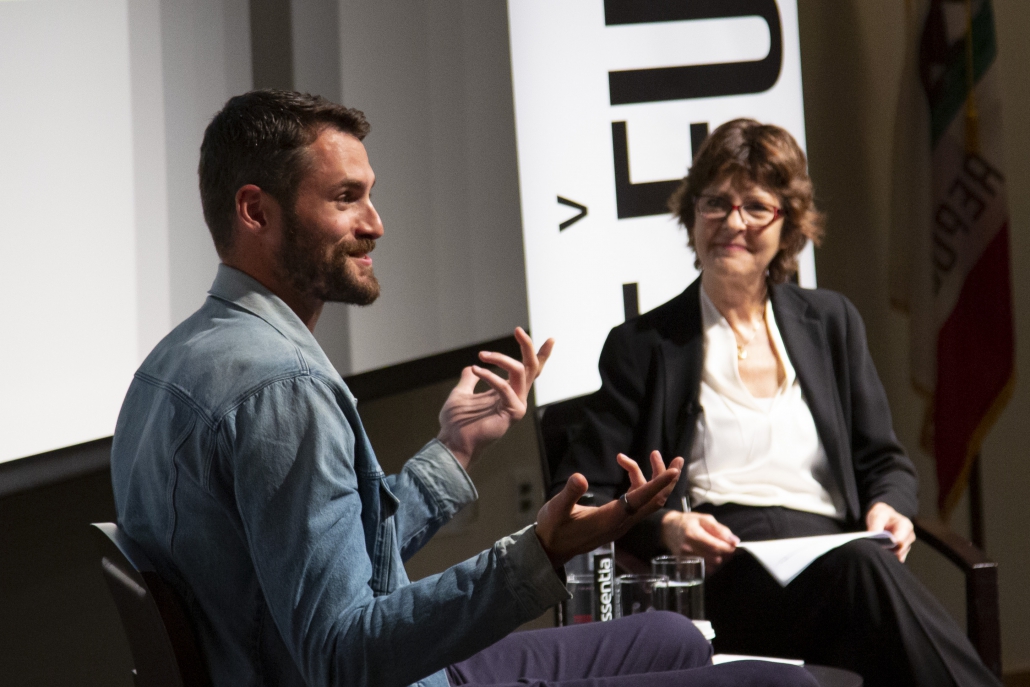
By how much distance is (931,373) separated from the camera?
318 centimetres

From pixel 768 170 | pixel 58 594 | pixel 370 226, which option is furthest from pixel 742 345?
pixel 58 594

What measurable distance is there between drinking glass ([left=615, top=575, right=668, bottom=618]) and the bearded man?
2.31 feet

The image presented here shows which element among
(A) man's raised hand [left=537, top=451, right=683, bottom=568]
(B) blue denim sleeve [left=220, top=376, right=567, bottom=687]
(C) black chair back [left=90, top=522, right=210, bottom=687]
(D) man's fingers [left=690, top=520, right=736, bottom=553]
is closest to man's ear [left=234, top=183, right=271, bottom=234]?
(B) blue denim sleeve [left=220, top=376, right=567, bottom=687]

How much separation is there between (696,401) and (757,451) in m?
0.17

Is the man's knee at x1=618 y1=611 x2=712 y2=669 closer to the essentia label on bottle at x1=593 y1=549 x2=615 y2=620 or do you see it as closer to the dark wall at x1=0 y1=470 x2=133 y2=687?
the essentia label on bottle at x1=593 y1=549 x2=615 y2=620

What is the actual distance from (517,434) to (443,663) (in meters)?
2.06

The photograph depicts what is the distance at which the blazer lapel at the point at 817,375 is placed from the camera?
227cm

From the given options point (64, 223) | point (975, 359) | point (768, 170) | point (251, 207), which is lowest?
point (975, 359)

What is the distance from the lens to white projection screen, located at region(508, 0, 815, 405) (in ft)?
8.86

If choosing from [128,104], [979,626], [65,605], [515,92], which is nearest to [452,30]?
[515,92]

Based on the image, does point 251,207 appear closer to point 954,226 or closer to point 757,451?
point 757,451

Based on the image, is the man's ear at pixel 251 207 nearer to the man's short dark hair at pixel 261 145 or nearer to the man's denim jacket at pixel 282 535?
the man's short dark hair at pixel 261 145

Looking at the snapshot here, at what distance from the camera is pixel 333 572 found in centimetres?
99

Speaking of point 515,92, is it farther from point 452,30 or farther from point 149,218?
point 149,218
